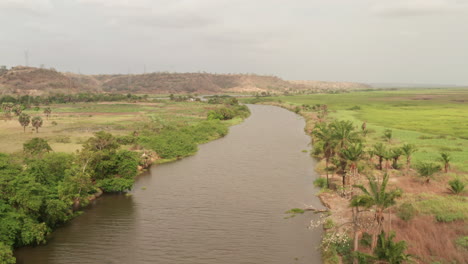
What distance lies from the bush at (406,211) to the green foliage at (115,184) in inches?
1145

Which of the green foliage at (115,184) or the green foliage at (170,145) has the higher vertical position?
the green foliage at (170,145)

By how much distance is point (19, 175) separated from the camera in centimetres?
2997

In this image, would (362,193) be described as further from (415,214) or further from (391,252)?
(391,252)

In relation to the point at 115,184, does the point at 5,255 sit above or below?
below

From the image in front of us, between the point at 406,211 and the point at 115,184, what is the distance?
31041mm

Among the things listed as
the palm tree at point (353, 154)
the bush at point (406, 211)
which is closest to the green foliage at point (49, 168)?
the palm tree at point (353, 154)

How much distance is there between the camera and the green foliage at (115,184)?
40.5 m

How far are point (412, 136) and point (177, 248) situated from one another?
6060 centimetres

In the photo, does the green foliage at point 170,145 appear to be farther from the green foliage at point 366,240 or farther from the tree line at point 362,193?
the green foliage at point 366,240

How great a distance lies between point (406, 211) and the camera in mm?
29891

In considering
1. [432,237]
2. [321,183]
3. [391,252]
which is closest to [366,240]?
[391,252]

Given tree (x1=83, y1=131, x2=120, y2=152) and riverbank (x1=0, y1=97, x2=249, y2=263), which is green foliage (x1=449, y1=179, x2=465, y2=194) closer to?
riverbank (x1=0, y1=97, x2=249, y2=263)

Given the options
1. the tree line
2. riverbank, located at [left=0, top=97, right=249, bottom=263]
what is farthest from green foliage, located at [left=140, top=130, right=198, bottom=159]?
the tree line

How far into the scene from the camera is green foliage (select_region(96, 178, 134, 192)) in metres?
40.5
